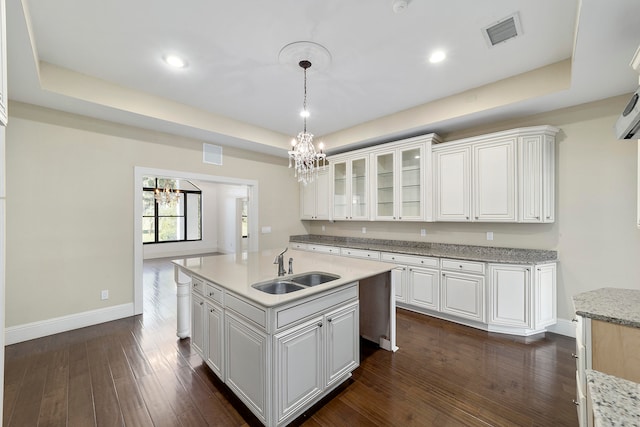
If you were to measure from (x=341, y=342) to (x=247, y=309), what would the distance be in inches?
32.6

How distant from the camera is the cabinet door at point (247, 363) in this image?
5.29ft

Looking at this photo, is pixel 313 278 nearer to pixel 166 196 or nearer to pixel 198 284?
pixel 198 284

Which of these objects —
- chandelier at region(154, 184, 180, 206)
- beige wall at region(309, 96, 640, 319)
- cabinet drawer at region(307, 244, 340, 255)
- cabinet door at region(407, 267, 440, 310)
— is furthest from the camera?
chandelier at region(154, 184, 180, 206)

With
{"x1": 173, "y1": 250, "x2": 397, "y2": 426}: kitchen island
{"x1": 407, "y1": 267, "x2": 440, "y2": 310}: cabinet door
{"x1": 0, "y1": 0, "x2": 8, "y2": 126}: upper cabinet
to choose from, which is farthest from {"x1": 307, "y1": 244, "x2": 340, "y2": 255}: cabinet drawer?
{"x1": 0, "y1": 0, "x2": 8, "y2": 126}: upper cabinet

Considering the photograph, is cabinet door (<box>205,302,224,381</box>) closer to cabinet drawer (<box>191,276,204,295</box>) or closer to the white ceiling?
cabinet drawer (<box>191,276,204,295</box>)

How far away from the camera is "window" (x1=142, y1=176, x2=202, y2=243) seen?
27.5 feet

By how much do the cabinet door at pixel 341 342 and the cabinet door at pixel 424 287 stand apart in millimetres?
1717

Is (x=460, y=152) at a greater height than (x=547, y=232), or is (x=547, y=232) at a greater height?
(x=460, y=152)

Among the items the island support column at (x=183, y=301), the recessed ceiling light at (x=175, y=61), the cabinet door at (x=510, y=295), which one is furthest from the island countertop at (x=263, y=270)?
the recessed ceiling light at (x=175, y=61)

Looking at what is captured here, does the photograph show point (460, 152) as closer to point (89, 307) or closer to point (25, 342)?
point (89, 307)

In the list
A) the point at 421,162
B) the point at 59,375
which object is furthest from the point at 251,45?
the point at 59,375

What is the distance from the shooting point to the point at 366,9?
1.92 m

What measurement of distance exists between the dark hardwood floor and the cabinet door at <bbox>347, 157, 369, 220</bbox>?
2182 mm

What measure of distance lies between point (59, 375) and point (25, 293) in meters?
1.34
